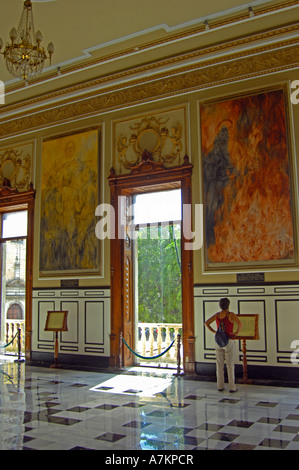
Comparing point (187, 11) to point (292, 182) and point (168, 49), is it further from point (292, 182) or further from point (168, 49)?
point (292, 182)

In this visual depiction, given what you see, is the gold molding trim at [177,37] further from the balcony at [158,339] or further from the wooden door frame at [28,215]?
the balcony at [158,339]

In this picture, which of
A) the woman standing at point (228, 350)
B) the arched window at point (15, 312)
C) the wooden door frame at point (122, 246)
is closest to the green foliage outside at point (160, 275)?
the wooden door frame at point (122, 246)

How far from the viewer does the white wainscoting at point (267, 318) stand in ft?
25.1

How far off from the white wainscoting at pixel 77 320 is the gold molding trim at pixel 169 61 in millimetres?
4452

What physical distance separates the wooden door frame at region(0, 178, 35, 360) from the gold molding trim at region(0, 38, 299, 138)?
5.10 ft

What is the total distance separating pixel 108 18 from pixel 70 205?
4120mm

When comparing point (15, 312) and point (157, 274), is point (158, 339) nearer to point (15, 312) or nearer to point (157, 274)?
point (157, 274)

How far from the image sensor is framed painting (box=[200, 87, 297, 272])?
7.97m

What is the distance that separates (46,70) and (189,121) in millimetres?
3282

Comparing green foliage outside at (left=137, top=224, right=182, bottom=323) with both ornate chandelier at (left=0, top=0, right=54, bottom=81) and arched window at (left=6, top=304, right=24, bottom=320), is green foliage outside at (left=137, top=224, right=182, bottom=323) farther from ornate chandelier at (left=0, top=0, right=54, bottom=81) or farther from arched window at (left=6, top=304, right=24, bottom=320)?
ornate chandelier at (left=0, top=0, right=54, bottom=81)

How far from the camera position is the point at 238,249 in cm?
828

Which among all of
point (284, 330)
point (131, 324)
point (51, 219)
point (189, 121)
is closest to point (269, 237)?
point (284, 330)

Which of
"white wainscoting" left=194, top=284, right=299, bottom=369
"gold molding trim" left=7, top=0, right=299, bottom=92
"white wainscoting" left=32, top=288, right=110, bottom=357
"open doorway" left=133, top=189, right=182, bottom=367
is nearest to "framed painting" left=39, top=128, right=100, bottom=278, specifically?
"white wainscoting" left=32, top=288, right=110, bottom=357

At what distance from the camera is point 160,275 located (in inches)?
385
